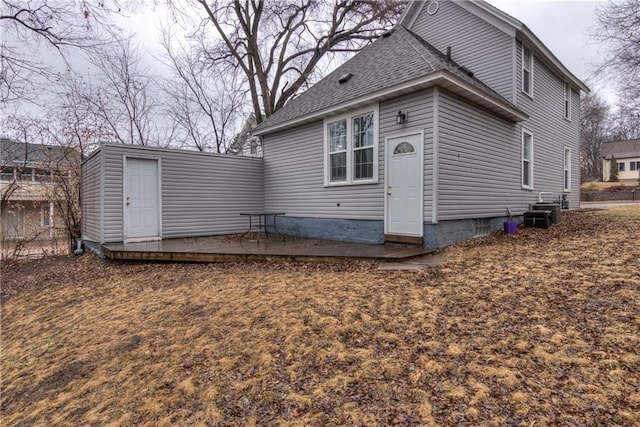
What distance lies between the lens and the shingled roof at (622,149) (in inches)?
1414

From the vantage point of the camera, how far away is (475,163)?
7.55 meters

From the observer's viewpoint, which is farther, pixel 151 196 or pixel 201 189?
pixel 201 189

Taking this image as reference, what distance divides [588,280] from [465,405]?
9.95ft

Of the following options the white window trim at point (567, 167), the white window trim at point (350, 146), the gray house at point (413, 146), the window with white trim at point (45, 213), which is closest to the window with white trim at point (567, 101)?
the gray house at point (413, 146)

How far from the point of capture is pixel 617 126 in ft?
127

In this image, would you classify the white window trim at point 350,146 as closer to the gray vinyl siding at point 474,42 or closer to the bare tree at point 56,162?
the gray vinyl siding at point 474,42

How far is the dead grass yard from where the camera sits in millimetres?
2115

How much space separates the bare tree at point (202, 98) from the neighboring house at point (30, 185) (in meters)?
6.69

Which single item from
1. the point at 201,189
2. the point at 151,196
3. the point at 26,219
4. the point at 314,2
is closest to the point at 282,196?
the point at 201,189

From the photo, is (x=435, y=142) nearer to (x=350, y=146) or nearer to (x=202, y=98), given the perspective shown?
(x=350, y=146)

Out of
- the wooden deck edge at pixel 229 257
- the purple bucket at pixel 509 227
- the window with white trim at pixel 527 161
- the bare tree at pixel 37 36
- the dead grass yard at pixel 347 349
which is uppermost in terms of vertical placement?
the bare tree at pixel 37 36

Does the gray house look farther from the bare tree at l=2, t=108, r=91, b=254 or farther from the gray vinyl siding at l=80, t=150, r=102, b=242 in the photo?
the bare tree at l=2, t=108, r=91, b=254

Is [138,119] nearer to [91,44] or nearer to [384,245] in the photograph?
[91,44]

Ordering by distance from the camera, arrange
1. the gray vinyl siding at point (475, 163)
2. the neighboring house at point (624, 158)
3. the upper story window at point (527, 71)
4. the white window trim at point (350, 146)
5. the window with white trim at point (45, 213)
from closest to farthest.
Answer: the gray vinyl siding at point (475, 163)
the white window trim at point (350, 146)
the upper story window at point (527, 71)
the window with white trim at point (45, 213)
the neighboring house at point (624, 158)
